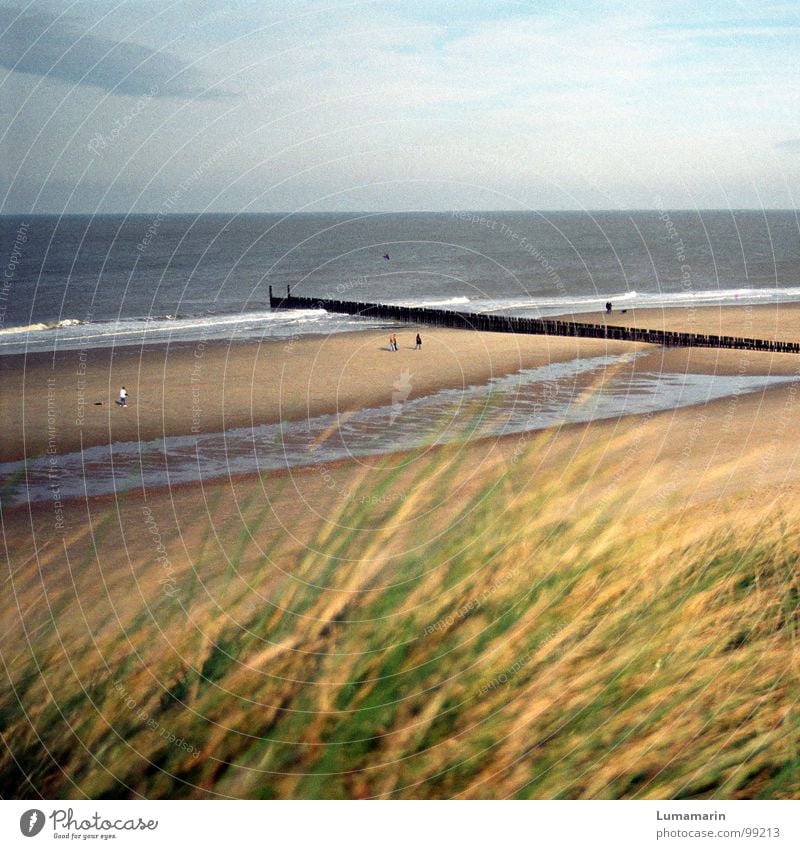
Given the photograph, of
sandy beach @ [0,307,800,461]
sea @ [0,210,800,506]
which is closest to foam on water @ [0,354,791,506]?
sea @ [0,210,800,506]

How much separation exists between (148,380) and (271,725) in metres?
32.0

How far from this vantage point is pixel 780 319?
185ft

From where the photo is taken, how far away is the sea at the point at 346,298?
89.0 ft

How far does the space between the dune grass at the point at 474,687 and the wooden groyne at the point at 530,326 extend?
33593 millimetres

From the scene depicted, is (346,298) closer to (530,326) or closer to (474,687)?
(530,326)

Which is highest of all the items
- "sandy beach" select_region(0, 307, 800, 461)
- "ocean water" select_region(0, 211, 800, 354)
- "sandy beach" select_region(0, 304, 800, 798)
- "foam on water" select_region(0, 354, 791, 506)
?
"ocean water" select_region(0, 211, 800, 354)

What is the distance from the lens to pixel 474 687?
9094 millimetres

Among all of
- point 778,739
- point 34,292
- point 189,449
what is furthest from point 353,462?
point 34,292

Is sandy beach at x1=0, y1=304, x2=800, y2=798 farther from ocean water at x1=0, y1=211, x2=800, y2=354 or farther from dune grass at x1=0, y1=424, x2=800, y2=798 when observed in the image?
ocean water at x1=0, y1=211, x2=800, y2=354

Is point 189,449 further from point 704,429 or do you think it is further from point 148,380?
point 704,429

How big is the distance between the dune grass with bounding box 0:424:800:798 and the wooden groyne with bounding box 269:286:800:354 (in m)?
33.6
